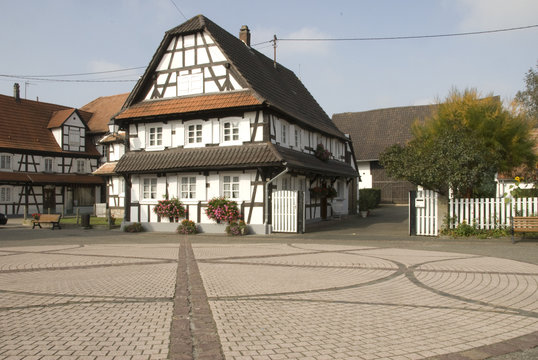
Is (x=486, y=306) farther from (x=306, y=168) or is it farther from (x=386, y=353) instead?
(x=306, y=168)

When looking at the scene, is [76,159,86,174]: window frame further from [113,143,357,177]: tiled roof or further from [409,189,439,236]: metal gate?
[409,189,439,236]: metal gate

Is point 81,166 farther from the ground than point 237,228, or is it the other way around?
point 81,166

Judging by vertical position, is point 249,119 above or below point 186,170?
above

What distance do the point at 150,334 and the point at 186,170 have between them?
1639cm

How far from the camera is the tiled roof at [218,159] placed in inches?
765

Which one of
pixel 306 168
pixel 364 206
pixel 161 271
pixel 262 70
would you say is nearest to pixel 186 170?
pixel 306 168

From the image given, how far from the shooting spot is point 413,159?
56.8ft

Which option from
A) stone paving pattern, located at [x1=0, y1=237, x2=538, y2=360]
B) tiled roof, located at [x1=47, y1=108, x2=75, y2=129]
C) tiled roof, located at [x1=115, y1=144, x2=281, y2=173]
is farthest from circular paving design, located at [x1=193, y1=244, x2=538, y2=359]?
tiled roof, located at [x1=47, y1=108, x2=75, y2=129]

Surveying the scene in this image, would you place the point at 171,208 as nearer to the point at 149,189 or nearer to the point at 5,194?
the point at 149,189

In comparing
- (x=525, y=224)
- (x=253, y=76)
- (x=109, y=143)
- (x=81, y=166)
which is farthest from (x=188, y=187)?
(x=81, y=166)

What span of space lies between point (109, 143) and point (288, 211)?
22.7 metres

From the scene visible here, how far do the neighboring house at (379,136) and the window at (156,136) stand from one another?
23.0 m

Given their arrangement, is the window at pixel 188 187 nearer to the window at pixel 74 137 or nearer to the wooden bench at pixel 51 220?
the wooden bench at pixel 51 220

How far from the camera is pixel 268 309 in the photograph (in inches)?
249
